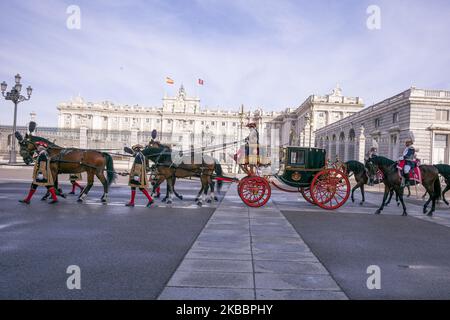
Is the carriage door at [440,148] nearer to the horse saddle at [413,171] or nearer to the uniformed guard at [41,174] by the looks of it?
the horse saddle at [413,171]

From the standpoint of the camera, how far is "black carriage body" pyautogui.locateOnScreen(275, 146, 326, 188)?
11272mm

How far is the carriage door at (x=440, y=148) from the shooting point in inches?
1412

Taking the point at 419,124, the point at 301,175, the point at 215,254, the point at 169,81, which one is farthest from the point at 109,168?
the point at 169,81

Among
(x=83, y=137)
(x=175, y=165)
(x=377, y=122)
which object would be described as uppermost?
(x=377, y=122)

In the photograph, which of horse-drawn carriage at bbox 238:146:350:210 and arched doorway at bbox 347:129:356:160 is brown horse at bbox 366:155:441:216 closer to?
horse-drawn carriage at bbox 238:146:350:210

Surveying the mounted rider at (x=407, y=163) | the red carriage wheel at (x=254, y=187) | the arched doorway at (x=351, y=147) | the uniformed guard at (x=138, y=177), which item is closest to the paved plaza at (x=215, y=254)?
the uniformed guard at (x=138, y=177)

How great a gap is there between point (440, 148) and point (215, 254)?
3761 centimetres

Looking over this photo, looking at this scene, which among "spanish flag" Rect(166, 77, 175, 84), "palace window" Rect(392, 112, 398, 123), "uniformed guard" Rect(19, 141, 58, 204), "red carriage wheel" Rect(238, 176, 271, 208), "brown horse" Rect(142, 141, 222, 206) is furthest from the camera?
"spanish flag" Rect(166, 77, 175, 84)

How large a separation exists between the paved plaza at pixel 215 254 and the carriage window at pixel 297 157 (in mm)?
2226

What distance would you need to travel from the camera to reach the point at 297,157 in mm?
11383

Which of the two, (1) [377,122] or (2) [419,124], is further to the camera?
(1) [377,122]

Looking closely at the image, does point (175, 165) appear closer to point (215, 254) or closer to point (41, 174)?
point (41, 174)

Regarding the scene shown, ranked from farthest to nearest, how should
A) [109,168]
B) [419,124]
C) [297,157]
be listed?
[419,124]
[109,168]
[297,157]

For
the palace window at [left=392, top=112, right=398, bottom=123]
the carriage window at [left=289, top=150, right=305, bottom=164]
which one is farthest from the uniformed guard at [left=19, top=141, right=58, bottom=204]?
the palace window at [left=392, top=112, right=398, bottom=123]
